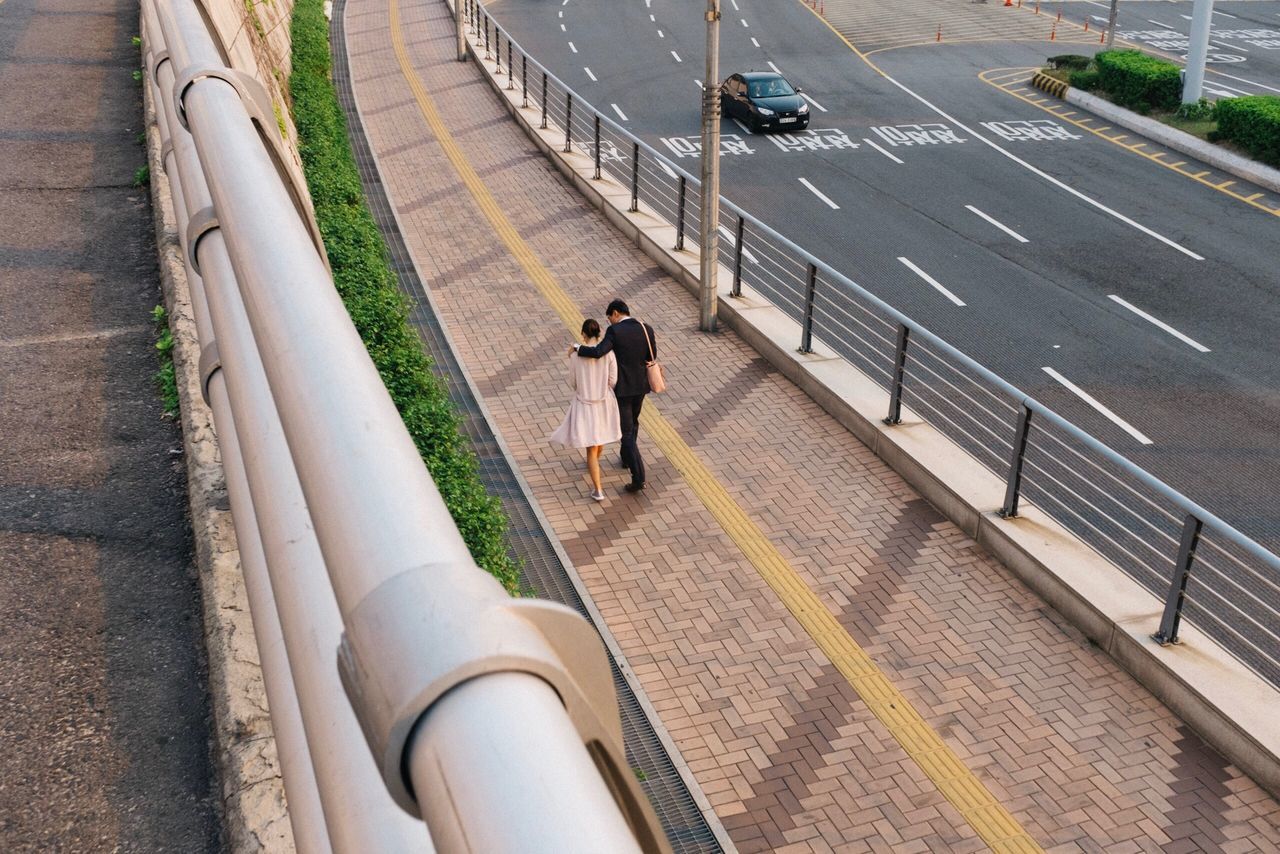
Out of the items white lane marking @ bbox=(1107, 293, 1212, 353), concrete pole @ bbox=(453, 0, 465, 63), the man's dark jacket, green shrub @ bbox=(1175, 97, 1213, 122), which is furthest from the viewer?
concrete pole @ bbox=(453, 0, 465, 63)

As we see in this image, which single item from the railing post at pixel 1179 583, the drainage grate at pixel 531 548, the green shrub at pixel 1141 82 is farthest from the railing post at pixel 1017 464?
the green shrub at pixel 1141 82

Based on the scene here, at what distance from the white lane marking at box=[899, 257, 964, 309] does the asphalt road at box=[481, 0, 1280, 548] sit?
93 millimetres

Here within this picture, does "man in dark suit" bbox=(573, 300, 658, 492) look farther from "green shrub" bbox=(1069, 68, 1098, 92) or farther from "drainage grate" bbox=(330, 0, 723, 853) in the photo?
"green shrub" bbox=(1069, 68, 1098, 92)

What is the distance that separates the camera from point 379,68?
29641mm

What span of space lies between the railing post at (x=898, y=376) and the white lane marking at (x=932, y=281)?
6.87 metres

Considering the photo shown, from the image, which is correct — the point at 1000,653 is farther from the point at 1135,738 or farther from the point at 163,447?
the point at 163,447

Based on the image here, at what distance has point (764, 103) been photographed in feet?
92.1

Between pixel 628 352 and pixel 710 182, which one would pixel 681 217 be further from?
pixel 628 352

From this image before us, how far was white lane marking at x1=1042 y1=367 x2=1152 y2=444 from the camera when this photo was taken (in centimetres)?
1332

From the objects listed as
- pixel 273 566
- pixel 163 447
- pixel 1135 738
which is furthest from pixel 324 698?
pixel 1135 738

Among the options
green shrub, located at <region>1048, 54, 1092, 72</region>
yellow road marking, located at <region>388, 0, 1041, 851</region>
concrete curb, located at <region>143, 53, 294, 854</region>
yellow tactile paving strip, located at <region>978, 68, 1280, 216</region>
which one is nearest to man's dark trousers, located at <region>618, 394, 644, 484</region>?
yellow road marking, located at <region>388, 0, 1041, 851</region>

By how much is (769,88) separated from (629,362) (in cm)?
2024

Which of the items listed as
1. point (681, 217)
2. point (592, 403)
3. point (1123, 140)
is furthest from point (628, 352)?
point (1123, 140)

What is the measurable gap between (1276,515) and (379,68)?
2338cm
